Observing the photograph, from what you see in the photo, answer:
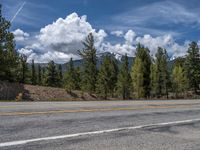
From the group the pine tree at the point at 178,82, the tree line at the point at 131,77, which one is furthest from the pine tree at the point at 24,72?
the pine tree at the point at 178,82

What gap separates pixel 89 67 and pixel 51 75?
31.3 meters

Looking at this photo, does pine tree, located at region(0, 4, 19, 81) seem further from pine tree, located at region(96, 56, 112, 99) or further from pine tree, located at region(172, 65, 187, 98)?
pine tree, located at region(172, 65, 187, 98)

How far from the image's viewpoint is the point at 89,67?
225ft

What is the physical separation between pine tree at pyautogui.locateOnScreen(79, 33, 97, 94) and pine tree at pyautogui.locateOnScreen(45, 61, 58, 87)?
26.3m

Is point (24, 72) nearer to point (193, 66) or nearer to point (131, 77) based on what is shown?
point (131, 77)

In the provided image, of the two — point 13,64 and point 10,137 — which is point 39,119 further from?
point 13,64

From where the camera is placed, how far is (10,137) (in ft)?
23.8

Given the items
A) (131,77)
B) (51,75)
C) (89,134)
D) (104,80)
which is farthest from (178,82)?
(89,134)

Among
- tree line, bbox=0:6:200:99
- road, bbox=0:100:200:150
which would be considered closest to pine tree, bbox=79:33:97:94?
tree line, bbox=0:6:200:99

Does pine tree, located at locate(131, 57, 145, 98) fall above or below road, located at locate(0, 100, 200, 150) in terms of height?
above

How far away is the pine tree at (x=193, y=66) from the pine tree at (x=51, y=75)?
35758mm

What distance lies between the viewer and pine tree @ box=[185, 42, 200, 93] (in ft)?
269

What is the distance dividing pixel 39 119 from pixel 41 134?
7.76 feet

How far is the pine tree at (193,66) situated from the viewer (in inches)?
3228
